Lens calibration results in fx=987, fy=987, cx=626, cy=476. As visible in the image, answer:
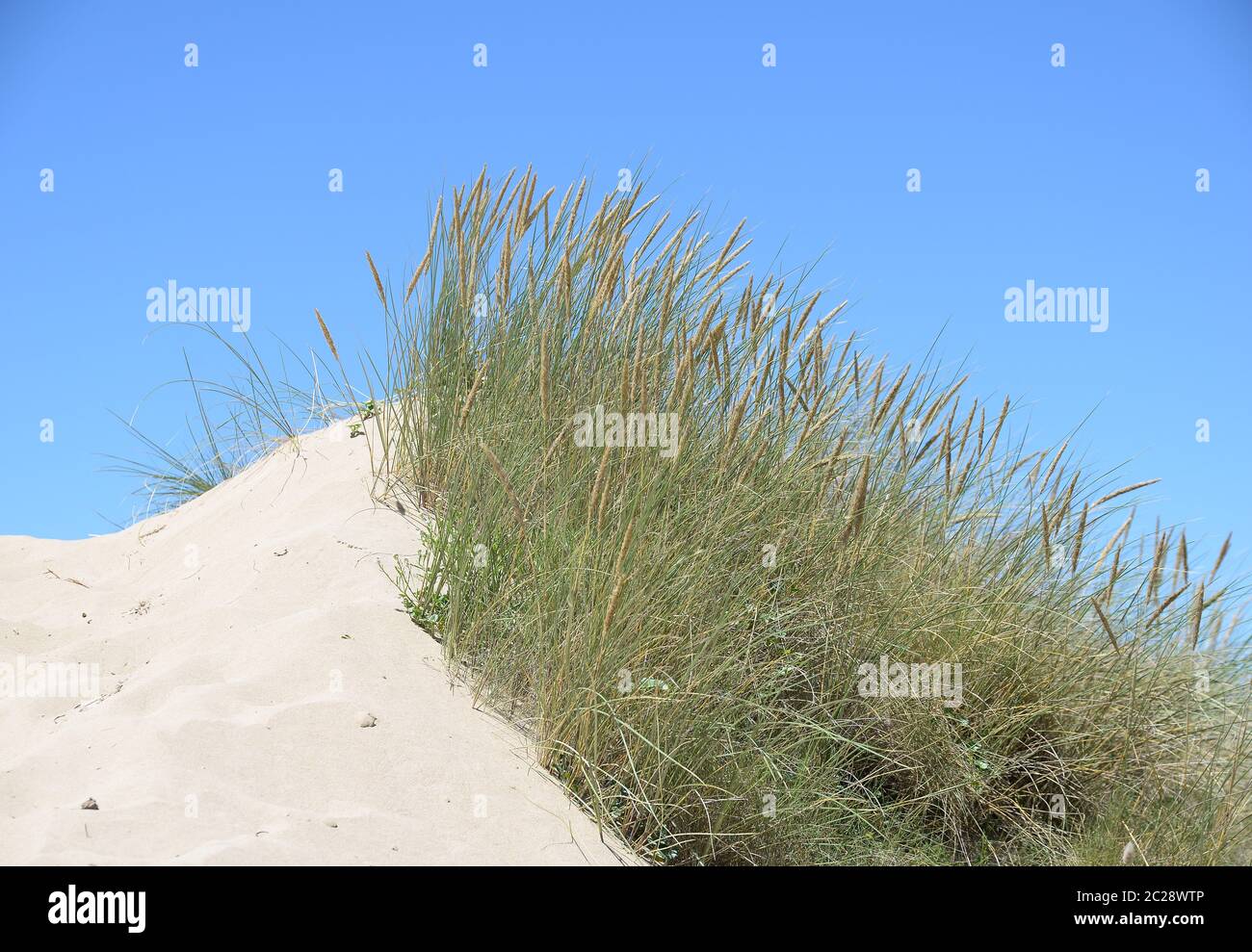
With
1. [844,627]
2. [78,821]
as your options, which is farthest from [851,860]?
[78,821]

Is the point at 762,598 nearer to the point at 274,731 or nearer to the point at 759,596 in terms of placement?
the point at 759,596

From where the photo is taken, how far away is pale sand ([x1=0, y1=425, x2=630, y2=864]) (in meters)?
2.66

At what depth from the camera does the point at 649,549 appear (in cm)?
325

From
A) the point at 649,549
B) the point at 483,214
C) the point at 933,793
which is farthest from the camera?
the point at 483,214

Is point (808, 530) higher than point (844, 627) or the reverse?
higher

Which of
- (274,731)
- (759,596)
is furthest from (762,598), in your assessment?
(274,731)

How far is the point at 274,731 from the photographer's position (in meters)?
3.11

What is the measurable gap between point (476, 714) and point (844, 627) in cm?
152

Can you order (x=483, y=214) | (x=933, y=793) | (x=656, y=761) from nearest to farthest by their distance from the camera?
(x=656, y=761)
(x=933, y=793)
(x=483, y=214)

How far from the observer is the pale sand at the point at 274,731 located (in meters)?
2.66
